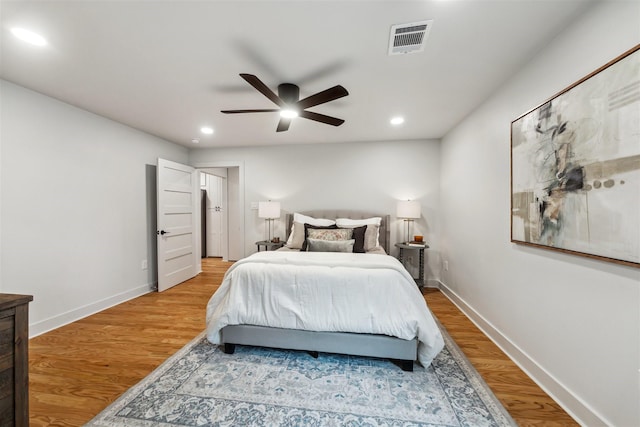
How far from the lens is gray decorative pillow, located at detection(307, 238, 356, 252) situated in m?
3.20

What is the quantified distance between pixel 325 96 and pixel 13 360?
2265 mm

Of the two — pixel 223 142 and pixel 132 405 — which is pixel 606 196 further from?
pixel 223 142

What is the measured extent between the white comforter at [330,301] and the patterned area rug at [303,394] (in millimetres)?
250

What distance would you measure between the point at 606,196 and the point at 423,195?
2808 mm

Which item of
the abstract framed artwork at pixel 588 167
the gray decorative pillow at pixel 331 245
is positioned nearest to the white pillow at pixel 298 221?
the gray decorative pillow at pixel 331 245

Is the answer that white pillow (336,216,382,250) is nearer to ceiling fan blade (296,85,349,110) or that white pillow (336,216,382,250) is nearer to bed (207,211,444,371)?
bed (207,211,444,371)

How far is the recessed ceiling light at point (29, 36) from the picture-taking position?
1.61 metres

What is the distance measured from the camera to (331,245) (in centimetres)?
321

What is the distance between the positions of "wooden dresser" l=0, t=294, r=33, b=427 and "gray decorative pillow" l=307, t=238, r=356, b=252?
8.10ft

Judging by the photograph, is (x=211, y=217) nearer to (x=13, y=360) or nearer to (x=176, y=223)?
(x=176, y=223)

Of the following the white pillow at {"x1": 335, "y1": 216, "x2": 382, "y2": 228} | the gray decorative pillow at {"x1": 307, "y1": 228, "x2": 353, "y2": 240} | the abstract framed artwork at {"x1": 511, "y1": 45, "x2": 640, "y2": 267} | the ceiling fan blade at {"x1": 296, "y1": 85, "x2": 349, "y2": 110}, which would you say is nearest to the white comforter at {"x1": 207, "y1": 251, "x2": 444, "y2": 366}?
the abstract framed artwork at {"x1": 511, "y1": 45, "x2": 640, "y2": 267}

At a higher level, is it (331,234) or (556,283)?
(331,234)

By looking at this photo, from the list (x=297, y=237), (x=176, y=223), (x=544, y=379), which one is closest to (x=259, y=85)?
(x=297, y=237)

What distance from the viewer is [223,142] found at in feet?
13.8
